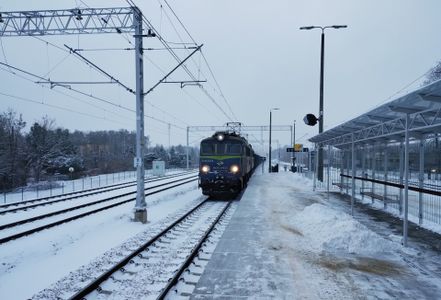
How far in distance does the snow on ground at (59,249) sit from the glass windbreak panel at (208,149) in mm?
5067

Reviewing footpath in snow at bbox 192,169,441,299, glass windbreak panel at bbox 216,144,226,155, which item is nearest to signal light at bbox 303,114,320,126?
glass windbreak panel at bbox 216,144,226,155

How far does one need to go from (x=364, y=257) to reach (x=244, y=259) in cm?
262

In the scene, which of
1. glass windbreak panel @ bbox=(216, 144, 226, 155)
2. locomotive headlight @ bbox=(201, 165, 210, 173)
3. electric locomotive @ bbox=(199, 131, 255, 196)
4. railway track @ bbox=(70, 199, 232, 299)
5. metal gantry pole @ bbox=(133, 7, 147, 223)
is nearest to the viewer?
railway track @ bbox=(70, 199, 232, 299)

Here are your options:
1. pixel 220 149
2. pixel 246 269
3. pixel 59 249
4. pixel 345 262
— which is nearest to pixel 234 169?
pixel 220 149

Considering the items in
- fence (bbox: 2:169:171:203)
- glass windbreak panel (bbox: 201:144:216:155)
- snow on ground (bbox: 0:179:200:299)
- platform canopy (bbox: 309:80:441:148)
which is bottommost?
fence (bbox: 2:169:171:203)

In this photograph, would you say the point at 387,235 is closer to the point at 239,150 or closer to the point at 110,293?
the point at 110,293

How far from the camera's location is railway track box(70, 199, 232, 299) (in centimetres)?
529

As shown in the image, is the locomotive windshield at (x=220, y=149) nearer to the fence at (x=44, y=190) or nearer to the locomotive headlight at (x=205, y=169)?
the locomotive headlight at (x=205, y=169)

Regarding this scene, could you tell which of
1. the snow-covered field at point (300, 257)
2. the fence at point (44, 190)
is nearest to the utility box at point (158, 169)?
the fence at point (44, 190)

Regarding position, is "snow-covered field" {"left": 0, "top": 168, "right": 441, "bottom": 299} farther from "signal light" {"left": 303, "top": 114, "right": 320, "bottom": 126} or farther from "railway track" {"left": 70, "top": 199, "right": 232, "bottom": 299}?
"signal light" {"left": 303, "top": 114, "right": 320, "bottom": 126}

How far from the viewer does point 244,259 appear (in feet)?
22.9

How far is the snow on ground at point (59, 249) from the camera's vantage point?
19.5 ft

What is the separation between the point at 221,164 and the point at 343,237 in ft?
30.3

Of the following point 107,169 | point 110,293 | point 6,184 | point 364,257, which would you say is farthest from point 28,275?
point 107,169
